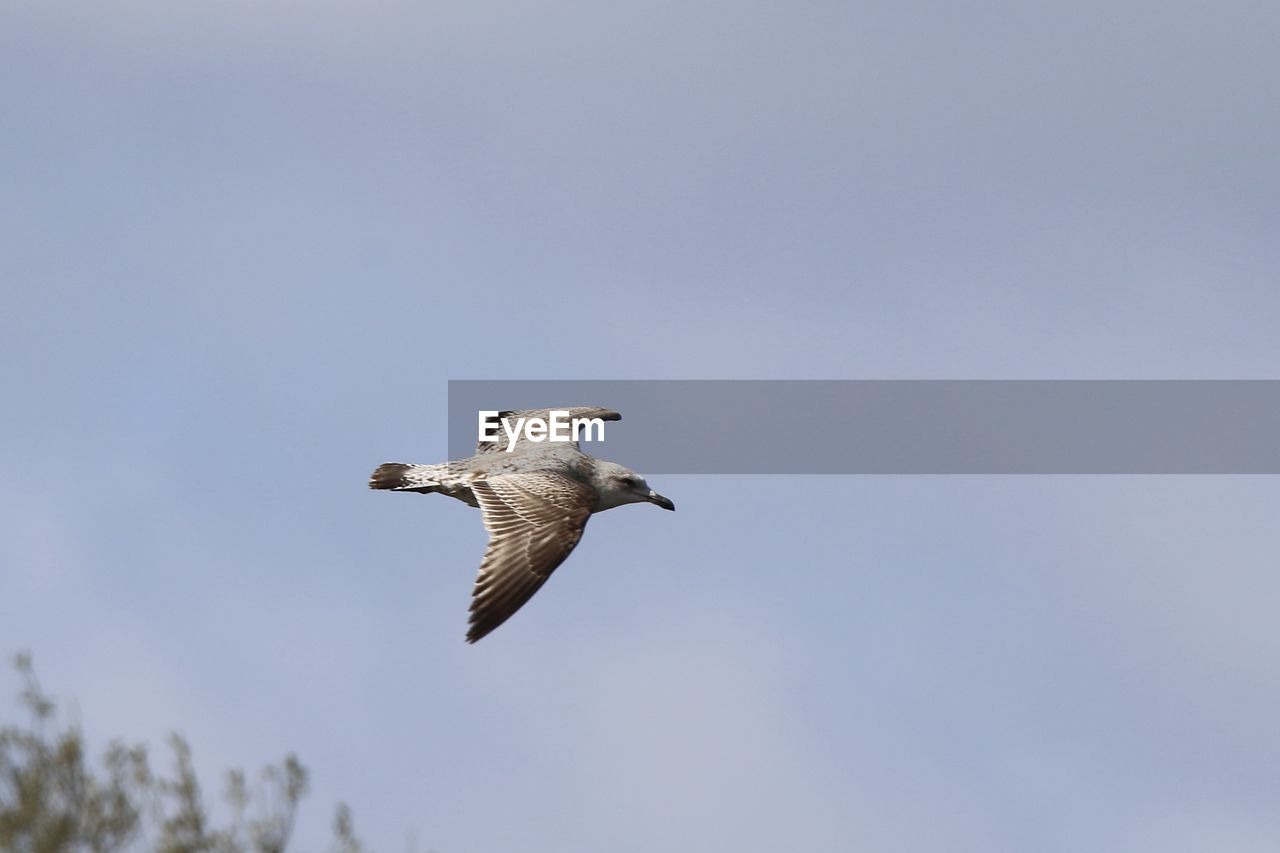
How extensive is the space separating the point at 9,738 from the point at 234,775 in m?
2.27

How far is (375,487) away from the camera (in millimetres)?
23359

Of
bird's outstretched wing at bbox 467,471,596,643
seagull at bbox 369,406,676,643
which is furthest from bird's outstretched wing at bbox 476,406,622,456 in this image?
bird's outstretched wing at bbox 467,471,596,643

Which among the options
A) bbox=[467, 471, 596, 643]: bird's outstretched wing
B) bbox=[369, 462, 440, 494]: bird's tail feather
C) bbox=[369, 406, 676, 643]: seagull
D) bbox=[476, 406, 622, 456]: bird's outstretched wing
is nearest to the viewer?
bbox=[467, 471, 596, 643]: bird's outstretched wing

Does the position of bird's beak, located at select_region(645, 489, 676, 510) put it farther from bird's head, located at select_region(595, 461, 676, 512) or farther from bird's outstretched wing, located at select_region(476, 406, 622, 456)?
bird's outstretched wing, located at select_region(476, 406, 622, 456)

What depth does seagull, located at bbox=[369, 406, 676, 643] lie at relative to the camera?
62.6 ft

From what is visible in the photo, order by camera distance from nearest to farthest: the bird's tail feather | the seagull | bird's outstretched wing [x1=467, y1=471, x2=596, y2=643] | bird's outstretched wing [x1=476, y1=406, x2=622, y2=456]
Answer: bird's outstretched wing [x1=467, y1=471, x2=596, y2=643]
the seagull
the bird's tail feather
bird's outstretched wing [x1=476, y1=406, x2=622, y2=456]

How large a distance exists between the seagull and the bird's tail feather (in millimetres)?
12

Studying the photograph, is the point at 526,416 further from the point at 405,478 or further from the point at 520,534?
the point at 520,534

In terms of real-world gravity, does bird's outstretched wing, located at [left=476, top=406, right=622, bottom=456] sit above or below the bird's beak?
above

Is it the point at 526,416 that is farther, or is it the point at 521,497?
the point at 526,416

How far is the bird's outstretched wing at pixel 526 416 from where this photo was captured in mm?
25719

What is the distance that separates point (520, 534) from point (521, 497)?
1.06m

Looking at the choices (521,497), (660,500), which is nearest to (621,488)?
(660,500)

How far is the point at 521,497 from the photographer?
20938mm
